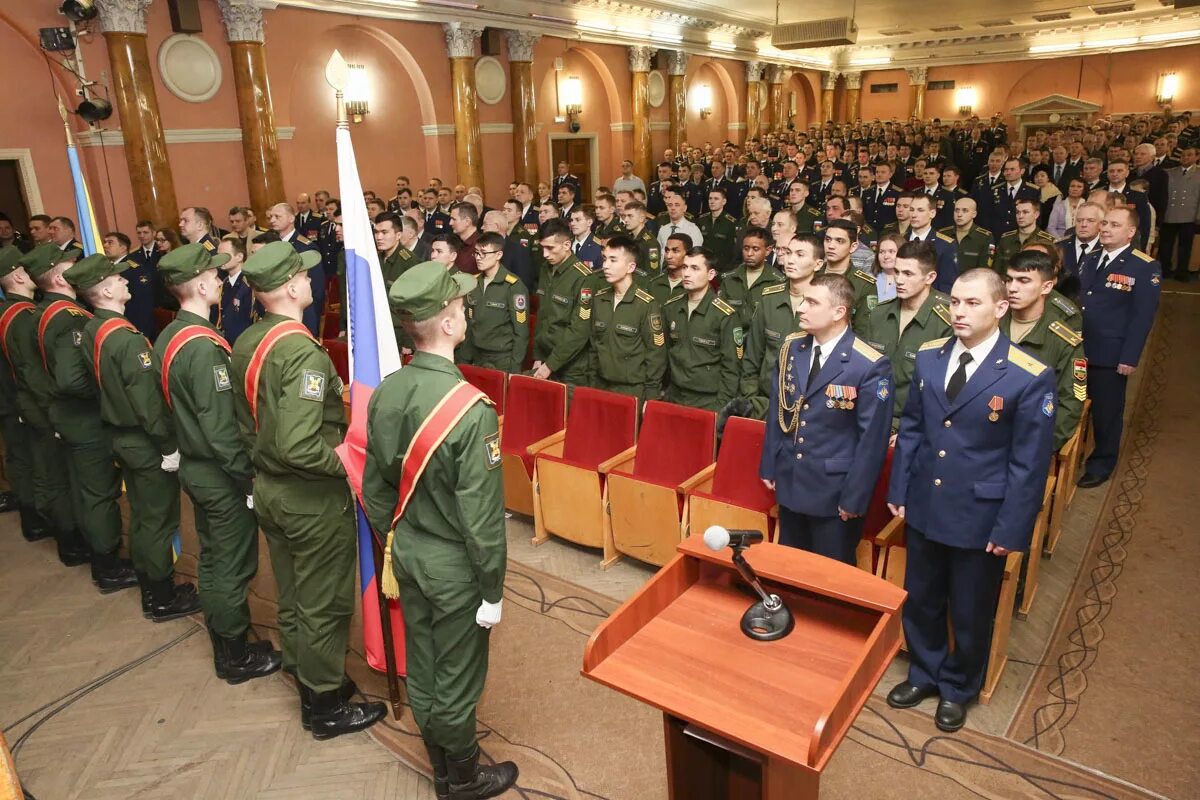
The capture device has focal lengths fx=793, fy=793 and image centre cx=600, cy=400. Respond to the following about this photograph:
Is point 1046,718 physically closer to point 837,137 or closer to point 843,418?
point 843,418

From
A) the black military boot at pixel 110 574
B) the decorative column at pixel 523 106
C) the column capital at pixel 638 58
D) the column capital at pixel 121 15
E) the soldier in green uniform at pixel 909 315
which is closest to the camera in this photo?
the soldier in green uniform at pixel 909 315

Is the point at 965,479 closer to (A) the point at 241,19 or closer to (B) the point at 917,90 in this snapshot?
(A) the point at 241,19

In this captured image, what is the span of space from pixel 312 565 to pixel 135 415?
1320 millimetres

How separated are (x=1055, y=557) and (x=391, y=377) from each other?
362 centimetres

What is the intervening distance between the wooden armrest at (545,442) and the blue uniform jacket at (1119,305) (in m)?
3.20

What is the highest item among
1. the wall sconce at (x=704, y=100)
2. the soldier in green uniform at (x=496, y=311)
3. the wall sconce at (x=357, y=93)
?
the wall sconce at (x=704, y=100)

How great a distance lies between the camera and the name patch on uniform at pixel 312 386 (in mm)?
2768

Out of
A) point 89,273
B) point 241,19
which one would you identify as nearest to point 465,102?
point 241,19

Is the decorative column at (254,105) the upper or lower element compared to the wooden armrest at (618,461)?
upper

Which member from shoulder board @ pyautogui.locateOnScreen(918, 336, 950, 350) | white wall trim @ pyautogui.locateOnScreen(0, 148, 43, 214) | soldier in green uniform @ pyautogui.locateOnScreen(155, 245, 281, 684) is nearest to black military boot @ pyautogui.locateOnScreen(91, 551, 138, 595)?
soldier in green uniform @ pyautogui.locateOnScreen(155, 245, 281, 684)

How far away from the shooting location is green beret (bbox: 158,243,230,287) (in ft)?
10.5

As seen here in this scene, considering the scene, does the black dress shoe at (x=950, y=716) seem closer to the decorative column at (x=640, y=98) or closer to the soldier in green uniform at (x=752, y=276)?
the soldier in green uniform at (x=752, y=276)

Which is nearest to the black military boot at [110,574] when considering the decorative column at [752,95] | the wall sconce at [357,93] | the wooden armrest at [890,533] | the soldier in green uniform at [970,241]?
the wooden armrest at [890,533]

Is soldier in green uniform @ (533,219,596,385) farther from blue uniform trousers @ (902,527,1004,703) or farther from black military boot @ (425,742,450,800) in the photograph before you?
black military boot @ (425,742,450,800)
